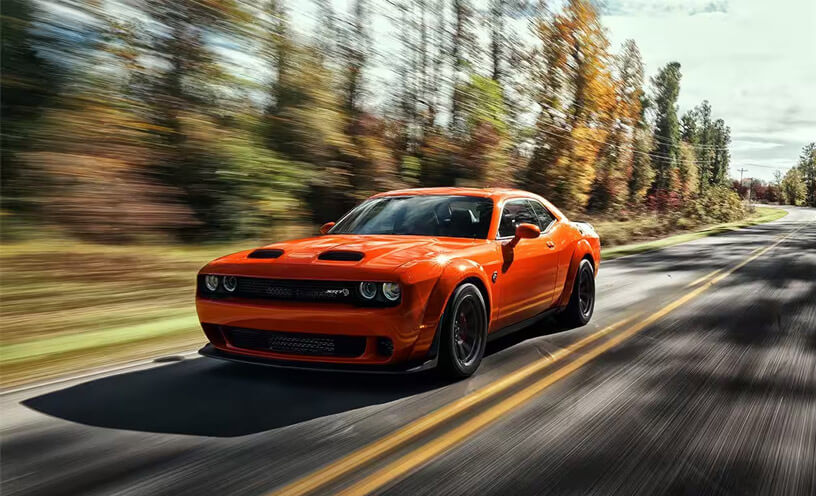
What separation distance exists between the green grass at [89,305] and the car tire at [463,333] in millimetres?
2820

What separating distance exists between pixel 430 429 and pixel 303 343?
1.17 m

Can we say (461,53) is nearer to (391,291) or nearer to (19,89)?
(19,89)

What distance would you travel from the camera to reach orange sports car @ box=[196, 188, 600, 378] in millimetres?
4570

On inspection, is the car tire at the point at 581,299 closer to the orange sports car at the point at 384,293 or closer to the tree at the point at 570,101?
the orange sports car at the point at 384,293

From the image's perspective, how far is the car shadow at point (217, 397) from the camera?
415cm

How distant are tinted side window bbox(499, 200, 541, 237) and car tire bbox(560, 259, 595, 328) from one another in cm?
94

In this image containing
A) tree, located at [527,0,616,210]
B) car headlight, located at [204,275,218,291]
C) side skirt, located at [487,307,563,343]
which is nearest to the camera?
car headlight, located at [204,275,218,291]

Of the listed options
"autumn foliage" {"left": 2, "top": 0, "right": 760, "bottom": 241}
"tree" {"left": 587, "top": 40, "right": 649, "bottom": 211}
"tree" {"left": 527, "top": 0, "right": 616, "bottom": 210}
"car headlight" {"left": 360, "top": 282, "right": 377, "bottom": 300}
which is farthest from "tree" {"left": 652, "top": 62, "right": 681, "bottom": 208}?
"car headlight" {"left": 360, "top": 282, "right": 377, "bottom": 300}

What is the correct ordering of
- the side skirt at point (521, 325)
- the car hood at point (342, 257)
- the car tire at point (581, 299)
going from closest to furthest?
the car hood at point (342, 257), the side skirt at point (521, 325), the car tire at point (581, 299)

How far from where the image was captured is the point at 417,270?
4.66 m

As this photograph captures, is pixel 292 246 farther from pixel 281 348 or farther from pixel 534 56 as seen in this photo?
pixel 534 56

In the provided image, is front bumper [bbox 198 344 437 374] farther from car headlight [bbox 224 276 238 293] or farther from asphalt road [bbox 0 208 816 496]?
car headlight [bbox 224 276 238 293]

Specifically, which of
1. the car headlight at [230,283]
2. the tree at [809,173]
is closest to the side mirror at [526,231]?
the car headlight at [230,283]

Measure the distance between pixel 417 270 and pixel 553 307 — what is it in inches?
108
